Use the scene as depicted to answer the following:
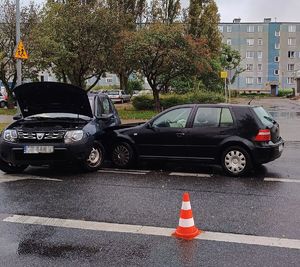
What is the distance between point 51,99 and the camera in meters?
9.52

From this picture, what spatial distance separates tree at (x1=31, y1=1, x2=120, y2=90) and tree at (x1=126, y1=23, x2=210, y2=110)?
1.59 metres

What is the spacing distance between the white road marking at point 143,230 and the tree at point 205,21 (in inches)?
1702

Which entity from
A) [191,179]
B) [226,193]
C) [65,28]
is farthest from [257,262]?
[65,28]

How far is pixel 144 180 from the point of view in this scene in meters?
8.60

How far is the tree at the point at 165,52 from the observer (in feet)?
83.4

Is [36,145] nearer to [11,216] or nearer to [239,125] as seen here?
[11,216]

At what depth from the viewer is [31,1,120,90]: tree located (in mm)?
25234

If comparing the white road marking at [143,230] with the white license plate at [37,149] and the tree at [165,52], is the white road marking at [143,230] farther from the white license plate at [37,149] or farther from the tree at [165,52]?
the tree at [165,52]

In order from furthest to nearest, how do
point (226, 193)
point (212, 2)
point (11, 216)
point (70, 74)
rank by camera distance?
point (212, 2) → point (70, 74) → point (226, 193) → point (11, 216)

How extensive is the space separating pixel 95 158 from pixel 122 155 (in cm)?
65

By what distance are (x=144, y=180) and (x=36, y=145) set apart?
2.17 metres

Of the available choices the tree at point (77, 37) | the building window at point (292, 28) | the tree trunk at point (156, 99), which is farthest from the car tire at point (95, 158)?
the building window at point (292, 28)

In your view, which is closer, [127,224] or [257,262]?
[257,262]

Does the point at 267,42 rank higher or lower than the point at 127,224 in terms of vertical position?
higher
